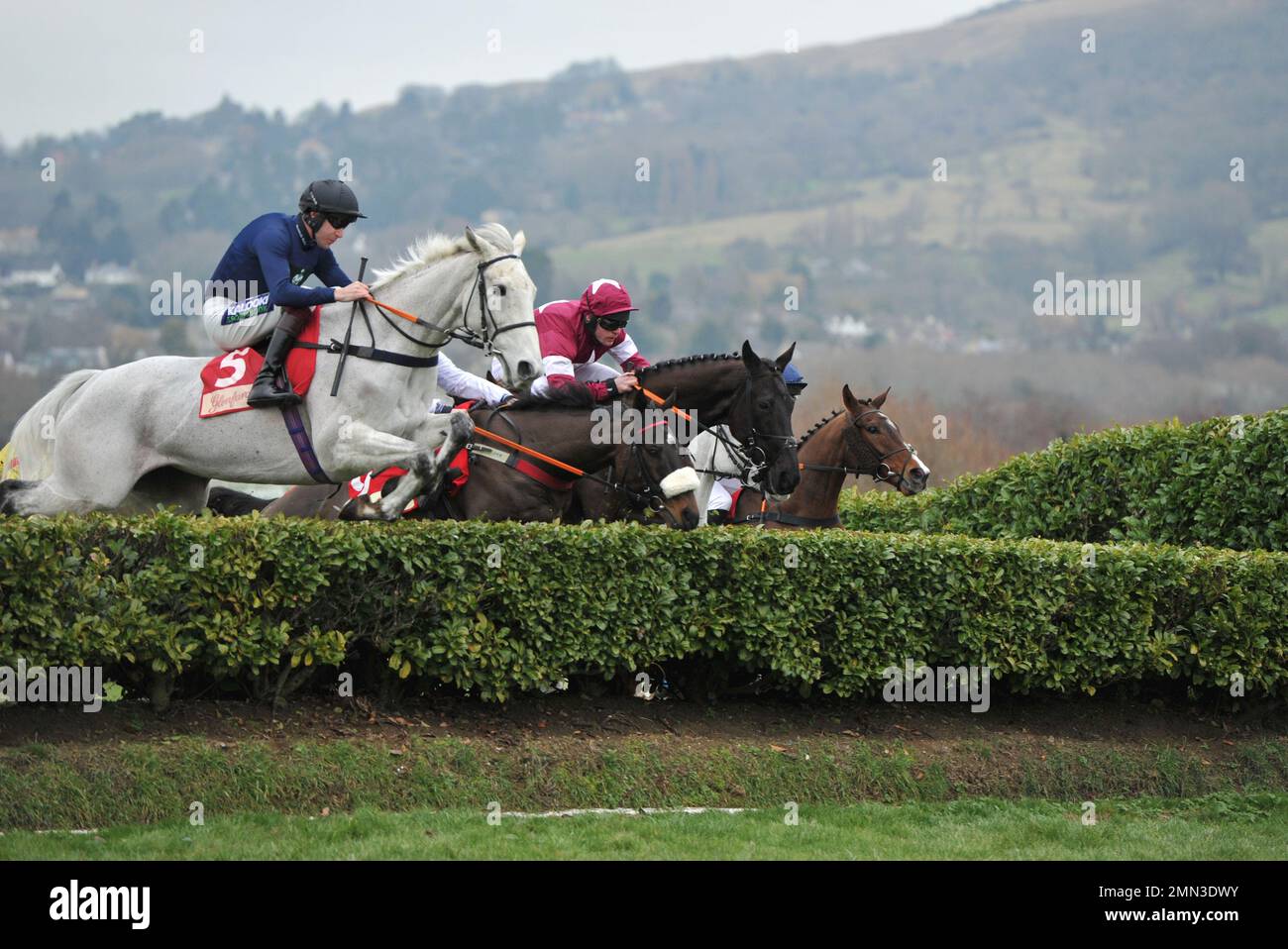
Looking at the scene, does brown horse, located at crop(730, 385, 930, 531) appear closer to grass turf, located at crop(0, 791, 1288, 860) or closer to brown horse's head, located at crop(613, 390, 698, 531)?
brown horse's head, located at crop(613, 390, 698, 531)

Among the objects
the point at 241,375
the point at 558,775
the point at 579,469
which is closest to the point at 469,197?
the point at 579,469

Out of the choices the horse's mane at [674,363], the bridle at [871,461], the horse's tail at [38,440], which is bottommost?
Answer: the bridle at [871,461]

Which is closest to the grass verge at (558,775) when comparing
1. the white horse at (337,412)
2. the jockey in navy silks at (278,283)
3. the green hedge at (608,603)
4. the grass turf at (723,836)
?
the grass turf at (723,836)

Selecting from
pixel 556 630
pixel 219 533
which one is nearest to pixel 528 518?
pixel 556 630

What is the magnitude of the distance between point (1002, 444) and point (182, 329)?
170 feet

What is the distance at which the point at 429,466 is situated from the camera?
8.20 metres

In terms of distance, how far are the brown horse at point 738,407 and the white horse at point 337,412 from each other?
5.11 feet

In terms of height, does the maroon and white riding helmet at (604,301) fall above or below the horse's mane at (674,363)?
above

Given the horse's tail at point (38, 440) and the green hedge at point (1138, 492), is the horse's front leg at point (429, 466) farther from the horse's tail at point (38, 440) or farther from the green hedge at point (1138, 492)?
the green hedge at point (1138, 492)

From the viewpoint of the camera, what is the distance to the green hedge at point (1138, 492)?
12000 mm

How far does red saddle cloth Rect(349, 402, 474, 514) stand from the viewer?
9085 mm

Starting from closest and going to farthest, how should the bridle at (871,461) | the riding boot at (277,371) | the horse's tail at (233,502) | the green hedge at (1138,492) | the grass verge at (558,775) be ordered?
1. the grass verge at (558,775)
2. the riding boot at (277,371)
3. the horse's tail at (233,502)
4. the green hedge at (1138,492)
5. the bridle at (871,461)

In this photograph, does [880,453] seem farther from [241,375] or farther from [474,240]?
[241,375]

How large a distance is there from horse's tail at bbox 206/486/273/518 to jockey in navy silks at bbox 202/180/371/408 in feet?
5.80
